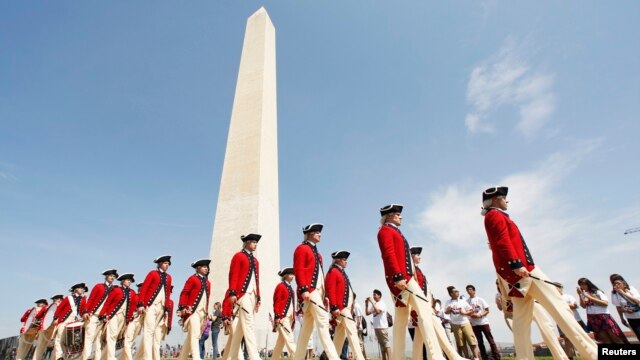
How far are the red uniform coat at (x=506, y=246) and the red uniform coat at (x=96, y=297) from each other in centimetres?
974

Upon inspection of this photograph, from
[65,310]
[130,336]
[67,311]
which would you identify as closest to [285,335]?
[130,336]

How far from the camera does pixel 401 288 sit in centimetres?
514

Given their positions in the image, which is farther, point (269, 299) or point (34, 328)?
point (269, 299)

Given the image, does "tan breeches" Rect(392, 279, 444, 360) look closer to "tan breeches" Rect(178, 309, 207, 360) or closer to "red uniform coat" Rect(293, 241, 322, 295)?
"red uniform coat" Rect(293, 241, 322, 295)

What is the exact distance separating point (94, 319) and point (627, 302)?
39.7 feet

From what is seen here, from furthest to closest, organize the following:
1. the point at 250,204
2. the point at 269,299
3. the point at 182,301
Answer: the point at 250,204
the point at 269,299
the point at 182,301

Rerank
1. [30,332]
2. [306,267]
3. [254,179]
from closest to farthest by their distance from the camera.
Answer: [306,267] → [30,332] → [254,179]

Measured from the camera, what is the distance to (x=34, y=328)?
42.3 ft

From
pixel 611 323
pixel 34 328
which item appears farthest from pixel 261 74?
pixel 611 323

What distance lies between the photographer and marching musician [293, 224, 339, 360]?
599 cm

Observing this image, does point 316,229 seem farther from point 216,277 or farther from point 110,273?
point 216,277

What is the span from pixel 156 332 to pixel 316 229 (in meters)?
4.58

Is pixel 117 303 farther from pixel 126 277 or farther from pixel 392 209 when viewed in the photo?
pixel 392 209

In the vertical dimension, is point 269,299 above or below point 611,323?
above
